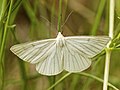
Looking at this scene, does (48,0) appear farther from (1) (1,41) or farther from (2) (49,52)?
(2) (49,52)

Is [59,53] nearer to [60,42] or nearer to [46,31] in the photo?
[60,42]

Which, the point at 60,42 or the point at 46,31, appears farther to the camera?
the point at 46,31

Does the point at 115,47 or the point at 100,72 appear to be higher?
the point at 115,47

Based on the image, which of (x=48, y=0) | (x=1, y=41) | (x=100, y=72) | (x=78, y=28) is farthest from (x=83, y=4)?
(x=1, y=41)

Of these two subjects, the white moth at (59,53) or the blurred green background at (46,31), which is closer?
the white moth at (59,53)

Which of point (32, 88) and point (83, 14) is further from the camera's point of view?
point (83, 14)

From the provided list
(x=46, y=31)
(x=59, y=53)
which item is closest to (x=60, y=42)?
(x=59, y=53)
